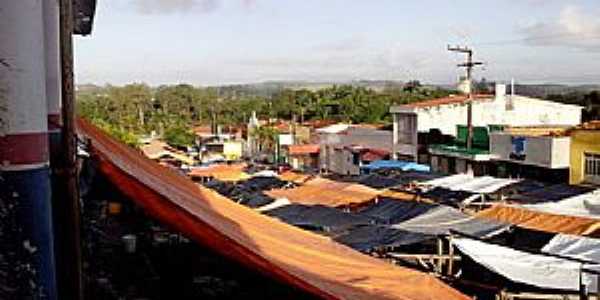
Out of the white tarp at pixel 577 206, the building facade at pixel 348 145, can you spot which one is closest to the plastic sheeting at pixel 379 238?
the white tarp at pixel 577 206

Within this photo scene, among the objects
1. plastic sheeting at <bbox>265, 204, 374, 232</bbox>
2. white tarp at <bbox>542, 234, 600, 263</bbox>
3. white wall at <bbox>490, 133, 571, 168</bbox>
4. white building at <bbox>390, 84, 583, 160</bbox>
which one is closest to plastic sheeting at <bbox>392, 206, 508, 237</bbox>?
plastic sheeting at <bbox>265, 204, 374, 232</bbox>

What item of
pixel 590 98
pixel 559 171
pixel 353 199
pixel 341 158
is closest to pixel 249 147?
pixel 341 158

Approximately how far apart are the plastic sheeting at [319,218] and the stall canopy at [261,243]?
7.41 m

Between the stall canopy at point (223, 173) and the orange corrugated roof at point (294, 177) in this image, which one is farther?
the stall canopy at point (223, 173)

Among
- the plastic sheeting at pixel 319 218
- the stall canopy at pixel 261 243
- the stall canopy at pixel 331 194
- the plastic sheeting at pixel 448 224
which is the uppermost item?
the stall canopy at pixel 261 243

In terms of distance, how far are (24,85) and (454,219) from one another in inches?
475

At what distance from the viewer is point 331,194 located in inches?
749

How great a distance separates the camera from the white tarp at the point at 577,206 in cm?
1500

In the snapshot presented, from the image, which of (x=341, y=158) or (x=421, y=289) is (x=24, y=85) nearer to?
(x=421, y=289)

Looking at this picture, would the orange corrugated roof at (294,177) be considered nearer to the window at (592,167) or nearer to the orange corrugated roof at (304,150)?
the window at (592,167)

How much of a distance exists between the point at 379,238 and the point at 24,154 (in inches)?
418

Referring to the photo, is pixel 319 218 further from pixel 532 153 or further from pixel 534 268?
pixel 532 153

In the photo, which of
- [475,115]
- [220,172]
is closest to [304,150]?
[475,115]

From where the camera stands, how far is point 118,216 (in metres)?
5.60
